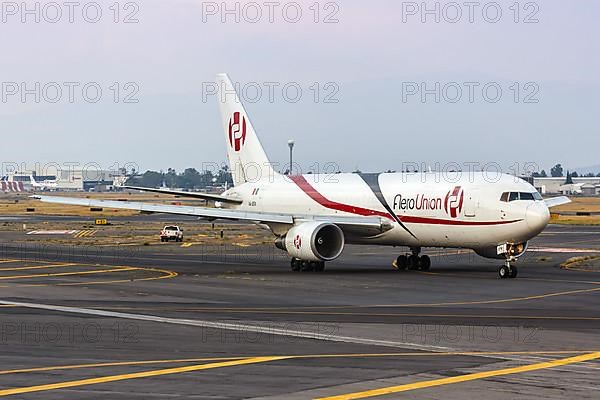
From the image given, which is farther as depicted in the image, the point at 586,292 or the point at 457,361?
the point at 586,292

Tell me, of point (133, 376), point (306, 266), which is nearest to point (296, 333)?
point (133, 376)

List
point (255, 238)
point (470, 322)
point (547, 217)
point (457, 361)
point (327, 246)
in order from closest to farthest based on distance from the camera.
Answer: point (457, 361) < point (470, 322) < point (547, 217) < point (327, 246) < point (255, 238)

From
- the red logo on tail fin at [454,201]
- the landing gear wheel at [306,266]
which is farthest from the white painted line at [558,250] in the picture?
the landing gear wheel at [306,266]

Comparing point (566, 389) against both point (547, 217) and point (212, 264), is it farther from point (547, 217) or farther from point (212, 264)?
point (212, 264)

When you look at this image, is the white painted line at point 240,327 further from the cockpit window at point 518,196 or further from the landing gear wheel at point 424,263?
the landing gear wheel at point 424,263

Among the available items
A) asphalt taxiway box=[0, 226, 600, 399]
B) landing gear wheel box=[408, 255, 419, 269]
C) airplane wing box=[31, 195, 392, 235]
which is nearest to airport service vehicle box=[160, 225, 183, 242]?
airplane wing box=[31, 195, 392, 235]

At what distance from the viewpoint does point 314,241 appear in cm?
4578

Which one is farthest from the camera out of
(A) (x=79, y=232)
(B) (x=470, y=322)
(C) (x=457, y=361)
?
(A) (x=79, y=232)

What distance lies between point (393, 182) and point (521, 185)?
6.54m

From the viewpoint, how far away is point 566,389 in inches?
672

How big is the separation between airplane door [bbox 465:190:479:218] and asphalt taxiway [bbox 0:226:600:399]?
2.73m

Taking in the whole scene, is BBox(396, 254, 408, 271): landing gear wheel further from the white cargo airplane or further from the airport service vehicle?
the airport service vehicle

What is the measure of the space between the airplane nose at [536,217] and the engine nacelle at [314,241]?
8.57 meters

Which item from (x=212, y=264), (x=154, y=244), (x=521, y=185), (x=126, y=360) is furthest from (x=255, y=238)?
(x=126, y=360)
